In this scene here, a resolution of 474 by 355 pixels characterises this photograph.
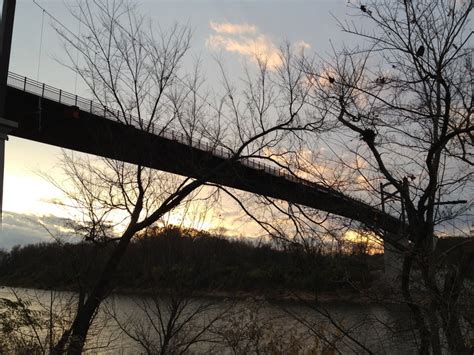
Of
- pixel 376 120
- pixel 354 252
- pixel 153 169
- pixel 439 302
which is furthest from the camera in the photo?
pixel 153 169

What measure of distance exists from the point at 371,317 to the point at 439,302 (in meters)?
1.67

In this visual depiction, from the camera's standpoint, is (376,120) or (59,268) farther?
(59,268)

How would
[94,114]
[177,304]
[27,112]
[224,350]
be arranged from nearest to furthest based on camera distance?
[177,304]
[224,350]
[94,114]
[27,112]

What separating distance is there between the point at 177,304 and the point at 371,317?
3.61m

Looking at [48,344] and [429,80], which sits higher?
[429,80]

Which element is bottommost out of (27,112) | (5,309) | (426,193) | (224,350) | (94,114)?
(224,350)

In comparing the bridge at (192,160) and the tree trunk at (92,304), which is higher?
the bridge at (192,160)

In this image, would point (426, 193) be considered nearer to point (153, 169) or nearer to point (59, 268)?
point (153, 169)

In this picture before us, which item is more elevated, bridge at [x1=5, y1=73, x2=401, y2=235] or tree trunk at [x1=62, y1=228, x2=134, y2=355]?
bridge at [x1=5, y1=73, x2=401, y2=235]

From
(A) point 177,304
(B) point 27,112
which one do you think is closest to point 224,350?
(A) point 177,304

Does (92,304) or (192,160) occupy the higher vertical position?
(192,160)

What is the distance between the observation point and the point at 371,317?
6172 mm

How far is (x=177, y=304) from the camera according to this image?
8.44 meters

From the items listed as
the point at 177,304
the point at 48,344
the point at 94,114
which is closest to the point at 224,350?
the point at 177,304
